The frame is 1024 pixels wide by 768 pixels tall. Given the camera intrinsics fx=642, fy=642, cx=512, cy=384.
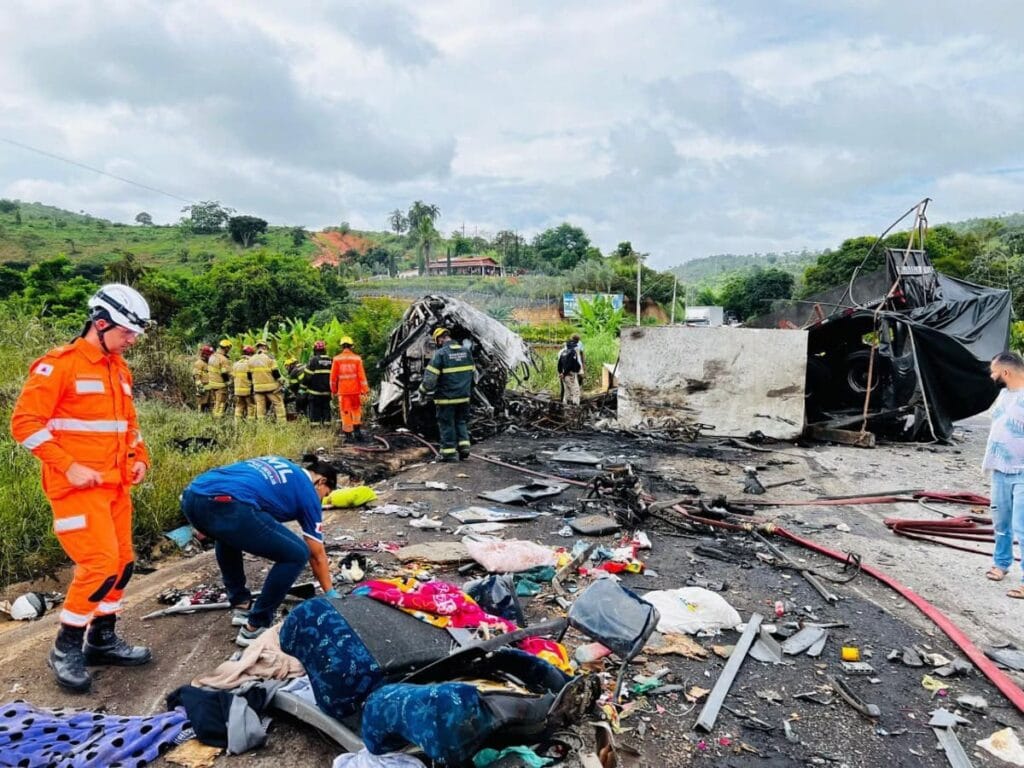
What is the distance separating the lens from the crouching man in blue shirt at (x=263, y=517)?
308 centimetres

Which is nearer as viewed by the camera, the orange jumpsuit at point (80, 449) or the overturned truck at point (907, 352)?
the orange jumpsuit at point (80, 449)

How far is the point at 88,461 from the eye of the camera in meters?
2.99

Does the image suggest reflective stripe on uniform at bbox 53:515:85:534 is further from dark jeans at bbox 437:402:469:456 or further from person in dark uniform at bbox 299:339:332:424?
person in dark uniform at bbox 299:339:332:424

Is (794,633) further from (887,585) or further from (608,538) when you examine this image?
(608,538)

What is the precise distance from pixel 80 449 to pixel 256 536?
0.89 metres

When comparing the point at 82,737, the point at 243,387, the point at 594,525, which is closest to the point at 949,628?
the point at 594,525

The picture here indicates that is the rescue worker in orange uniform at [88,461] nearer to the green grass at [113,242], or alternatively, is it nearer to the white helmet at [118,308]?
the white helmet at [118,308]

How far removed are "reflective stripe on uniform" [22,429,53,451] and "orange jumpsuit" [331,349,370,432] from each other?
636 cm

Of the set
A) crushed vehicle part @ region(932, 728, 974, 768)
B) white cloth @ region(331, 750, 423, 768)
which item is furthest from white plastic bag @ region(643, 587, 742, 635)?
white cloth @ region(331, 750, 423, 768)

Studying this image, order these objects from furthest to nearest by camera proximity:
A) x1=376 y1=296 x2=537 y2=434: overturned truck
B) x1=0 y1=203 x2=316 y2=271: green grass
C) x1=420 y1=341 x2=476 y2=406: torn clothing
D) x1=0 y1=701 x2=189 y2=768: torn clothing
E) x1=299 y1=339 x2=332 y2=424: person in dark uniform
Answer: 1. x1=0 y1=203 x2=316 y2=271: green grass
2. x1=299 y1=339 x2=332 y2=424: person in dark uniform
3. x1=376 y1=296 x2=537 y2=434: overturned truck
4. x1=420 y1=341 x2=476 y2=406: torn clothing
5. x1=0 y1=701 x2=189 y2=768: torn clothing

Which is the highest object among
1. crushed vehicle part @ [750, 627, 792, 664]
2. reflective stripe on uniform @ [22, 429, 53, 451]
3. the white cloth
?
reflective stripe on uniform @ [22, 429, 53, 451]

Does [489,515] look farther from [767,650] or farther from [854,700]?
[854,700]

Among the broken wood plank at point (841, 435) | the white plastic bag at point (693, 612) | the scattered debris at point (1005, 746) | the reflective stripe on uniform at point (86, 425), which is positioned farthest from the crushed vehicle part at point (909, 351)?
the reflective stripe on uniform at point (86, 425)

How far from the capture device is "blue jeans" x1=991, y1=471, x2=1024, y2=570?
408 cm
